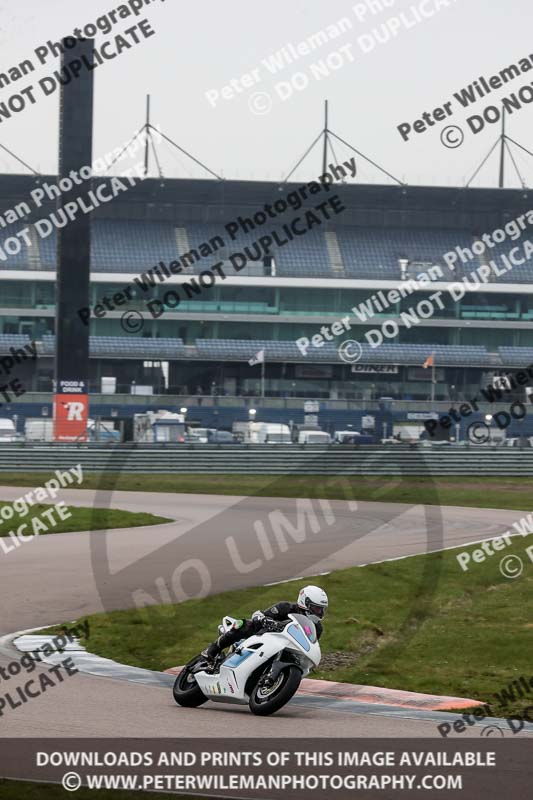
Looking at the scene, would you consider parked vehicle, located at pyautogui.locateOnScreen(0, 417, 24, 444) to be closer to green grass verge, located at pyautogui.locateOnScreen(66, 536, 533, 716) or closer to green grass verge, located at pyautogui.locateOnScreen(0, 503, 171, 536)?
green grass verge, located at pyautogui.locateOnScreen(0, 503, 171, 536)

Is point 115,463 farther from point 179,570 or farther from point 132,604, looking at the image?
point 132,604

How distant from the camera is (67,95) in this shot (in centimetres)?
4831

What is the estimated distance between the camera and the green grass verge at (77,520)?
79.7 feet

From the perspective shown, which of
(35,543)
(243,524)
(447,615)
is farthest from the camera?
(243,524)

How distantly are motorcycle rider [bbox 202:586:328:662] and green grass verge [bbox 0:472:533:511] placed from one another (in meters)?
24.2

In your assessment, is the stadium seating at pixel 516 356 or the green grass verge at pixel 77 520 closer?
the green grass verge at pixel 77 520

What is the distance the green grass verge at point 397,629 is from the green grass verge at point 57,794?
3.98 metres

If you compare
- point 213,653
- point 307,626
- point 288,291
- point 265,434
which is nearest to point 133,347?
point 288,291

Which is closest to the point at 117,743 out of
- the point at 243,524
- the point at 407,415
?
the point at 243,524

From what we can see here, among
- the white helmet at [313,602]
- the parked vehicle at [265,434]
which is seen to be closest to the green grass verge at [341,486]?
the parked vehicle at [265,434]

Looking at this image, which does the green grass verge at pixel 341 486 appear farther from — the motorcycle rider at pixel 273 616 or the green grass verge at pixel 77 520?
the motorcycle rider at pixel 273 616

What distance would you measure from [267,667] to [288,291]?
6958 centimetres

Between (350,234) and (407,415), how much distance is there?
19.4 metres

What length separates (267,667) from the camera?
9500 millimetres
